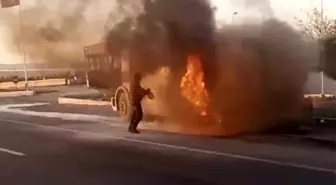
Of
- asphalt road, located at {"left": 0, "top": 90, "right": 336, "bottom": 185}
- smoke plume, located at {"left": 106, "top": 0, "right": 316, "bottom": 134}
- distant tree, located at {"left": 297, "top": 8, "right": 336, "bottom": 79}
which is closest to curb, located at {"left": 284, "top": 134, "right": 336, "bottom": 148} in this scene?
asphalt road, located at {"left": 0, "top": 90, "right": 336, "bottom": 185}

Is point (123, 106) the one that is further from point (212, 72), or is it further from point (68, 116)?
point (212, 72)

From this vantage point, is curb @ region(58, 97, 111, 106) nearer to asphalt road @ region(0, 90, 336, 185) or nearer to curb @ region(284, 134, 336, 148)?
asphalt road @ region(0, 90, 336, 185)

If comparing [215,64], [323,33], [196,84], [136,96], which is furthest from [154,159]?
[323,33]

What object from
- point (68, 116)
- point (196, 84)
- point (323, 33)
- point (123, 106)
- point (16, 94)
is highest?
point (323, 33)

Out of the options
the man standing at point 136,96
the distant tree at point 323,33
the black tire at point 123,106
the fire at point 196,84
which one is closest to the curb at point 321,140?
the fire at point 196,84

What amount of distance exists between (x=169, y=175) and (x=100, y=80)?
11985mm

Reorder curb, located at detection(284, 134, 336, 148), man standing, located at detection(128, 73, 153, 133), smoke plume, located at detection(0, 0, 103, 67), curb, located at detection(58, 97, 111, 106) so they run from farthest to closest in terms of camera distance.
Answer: curb, located at detection(58, 97, 111, 106), smoke plume, located at detection(0, 0, 103, 67), man standing, located at detection(128, 73, 153, 133), curb, located at detection(284, 134, 336, 148)

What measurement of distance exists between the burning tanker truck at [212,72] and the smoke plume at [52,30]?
108cm

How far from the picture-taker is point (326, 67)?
20094 mm

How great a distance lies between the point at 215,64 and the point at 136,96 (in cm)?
225

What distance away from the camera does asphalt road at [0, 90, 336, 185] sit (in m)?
9.41

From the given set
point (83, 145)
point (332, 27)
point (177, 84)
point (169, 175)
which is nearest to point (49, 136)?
point (83, 145)

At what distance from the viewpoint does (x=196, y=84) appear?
51.8 feet

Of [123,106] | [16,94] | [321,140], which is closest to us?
[321,140]
